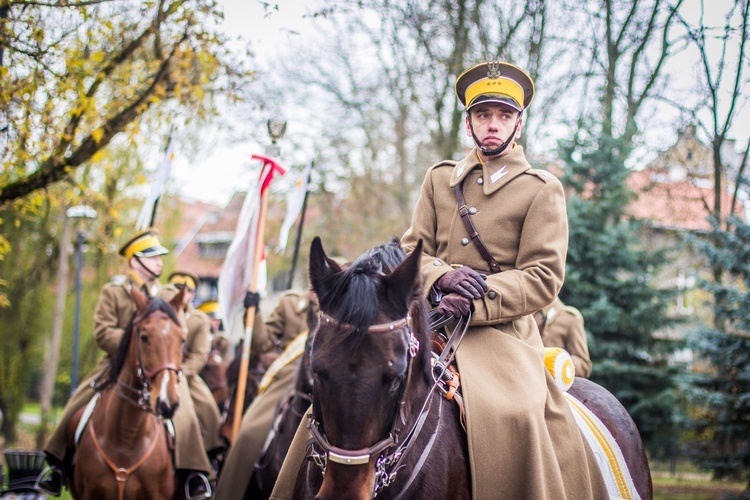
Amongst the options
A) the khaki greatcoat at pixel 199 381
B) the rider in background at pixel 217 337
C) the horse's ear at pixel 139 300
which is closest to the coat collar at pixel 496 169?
the horse's ear at pixel 139 300

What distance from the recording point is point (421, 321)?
10.9 feet

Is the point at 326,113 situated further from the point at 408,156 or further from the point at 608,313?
the point at 608,313

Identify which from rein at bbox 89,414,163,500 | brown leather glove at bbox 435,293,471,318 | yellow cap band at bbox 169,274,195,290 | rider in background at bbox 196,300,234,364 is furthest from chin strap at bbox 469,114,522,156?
rider in background at bbox 196,300,234,364

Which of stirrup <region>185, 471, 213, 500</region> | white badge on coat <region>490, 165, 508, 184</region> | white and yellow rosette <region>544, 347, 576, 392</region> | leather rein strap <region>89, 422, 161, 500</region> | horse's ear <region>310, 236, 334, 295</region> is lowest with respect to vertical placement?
stirrup <region>185, 471, 213, 500</region>

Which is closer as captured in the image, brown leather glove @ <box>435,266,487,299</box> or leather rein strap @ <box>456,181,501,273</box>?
brown leather glove @ <box>435,266,487,299</box>

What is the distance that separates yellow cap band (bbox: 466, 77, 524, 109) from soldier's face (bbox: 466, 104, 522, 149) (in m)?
0.07

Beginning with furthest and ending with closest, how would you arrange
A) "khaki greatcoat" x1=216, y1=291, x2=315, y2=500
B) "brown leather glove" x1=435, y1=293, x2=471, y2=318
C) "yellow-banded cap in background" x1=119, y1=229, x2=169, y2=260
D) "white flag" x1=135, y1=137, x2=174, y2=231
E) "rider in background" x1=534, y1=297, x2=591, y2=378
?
"white flag" x1=135, y1=137, x2=174, y2=231
"rider in background" x1=534, y1=297, x2=591, y2=378
"yellow-banded cap in background" x1=119, y1=229, x2=169, y2=260
"khaki greatcoat" x1=216, y1=291, x2=315, y2=500
"brown leather glove" x1=435, y1=293, x2=471, y2=318

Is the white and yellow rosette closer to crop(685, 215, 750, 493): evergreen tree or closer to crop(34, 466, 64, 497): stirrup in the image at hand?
crop(34, 466, 64, 497): stirrup

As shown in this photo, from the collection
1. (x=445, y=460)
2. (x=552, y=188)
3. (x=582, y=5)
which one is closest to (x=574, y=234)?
(x=582, y=5)

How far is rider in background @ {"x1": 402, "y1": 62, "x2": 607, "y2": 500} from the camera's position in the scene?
3557mm

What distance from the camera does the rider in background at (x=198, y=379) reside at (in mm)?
8891

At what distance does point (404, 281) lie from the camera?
305 centimetres

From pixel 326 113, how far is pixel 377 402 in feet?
65.8

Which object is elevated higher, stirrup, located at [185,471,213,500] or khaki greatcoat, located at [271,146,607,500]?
khaki greatcoat, located at [271,146,607,500]
